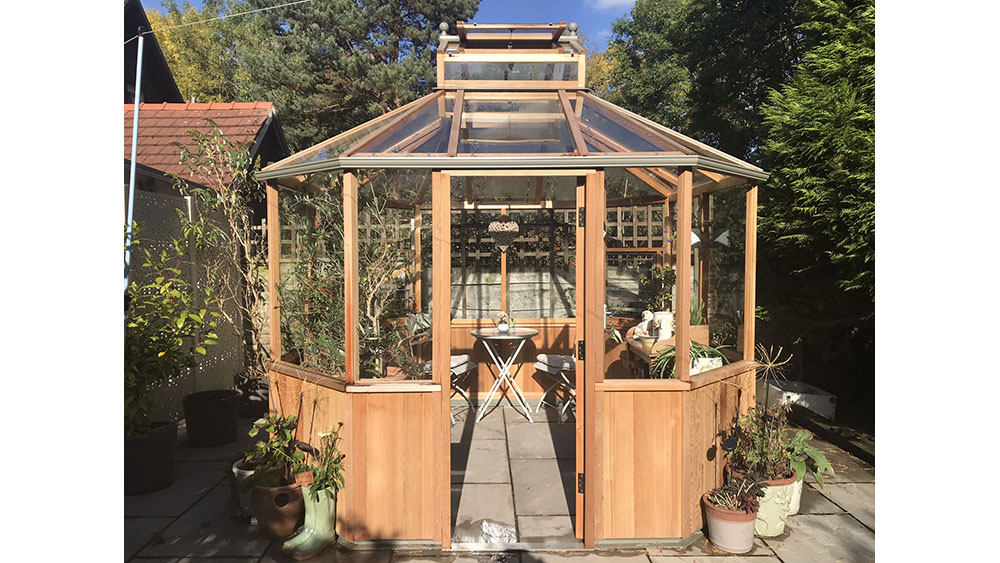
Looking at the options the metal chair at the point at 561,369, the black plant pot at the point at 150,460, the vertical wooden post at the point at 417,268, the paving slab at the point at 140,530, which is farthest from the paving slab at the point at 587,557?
the vertical wooden post at the point at 417,268

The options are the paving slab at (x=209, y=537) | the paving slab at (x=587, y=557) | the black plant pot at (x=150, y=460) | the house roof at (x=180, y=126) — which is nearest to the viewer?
the paving slab at (x=587, y=557)

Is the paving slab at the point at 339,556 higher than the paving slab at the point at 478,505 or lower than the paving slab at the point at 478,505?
lower

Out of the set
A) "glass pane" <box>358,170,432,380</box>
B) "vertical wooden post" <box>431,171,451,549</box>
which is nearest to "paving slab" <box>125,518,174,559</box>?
"glass pane" <box>358,170,432,380</box>

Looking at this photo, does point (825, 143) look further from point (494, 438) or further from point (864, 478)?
point (494, 438)

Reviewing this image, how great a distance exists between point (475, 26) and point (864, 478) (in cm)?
470

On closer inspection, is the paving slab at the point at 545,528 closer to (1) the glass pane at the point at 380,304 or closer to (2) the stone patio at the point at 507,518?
(2) the stone patio at the point at 507,518

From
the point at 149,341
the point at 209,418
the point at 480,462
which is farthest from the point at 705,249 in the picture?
the point at 209,418

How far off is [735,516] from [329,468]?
2403 millimetres

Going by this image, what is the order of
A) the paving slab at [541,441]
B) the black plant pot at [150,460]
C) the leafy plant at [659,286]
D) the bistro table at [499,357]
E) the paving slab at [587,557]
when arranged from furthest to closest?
the bistro table at [499,357], the leafy plant at [659,286], the paving slab at [541,441], the black plant pot at [150,460], the paving slab at [587,557]

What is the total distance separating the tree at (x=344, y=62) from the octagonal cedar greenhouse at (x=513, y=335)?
8895 mm

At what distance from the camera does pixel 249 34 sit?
20.0 m

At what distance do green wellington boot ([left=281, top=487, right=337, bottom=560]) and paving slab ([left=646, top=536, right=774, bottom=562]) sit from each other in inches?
75.0

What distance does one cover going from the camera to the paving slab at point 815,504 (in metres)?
3.93

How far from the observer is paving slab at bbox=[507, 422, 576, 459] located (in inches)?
196
